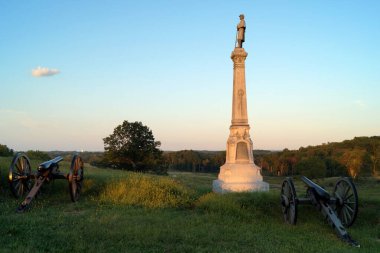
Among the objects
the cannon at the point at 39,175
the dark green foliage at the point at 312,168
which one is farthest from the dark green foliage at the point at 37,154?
the dark green foliage at the point at 312,168

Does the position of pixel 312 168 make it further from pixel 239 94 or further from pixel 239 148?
pixel 239 94

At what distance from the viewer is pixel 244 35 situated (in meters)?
16.4

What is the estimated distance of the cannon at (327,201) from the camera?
28.4 ft

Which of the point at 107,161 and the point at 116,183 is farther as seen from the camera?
the point at 107,161

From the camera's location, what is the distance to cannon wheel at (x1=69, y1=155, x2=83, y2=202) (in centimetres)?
1069

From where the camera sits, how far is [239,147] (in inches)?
610

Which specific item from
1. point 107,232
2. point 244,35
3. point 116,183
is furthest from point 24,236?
point 244,35

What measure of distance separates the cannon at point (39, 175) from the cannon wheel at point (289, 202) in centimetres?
585

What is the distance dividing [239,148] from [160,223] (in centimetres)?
776

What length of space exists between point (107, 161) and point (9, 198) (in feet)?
89.1

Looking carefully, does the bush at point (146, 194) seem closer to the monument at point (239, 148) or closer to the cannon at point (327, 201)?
the monument at point (239, 148)

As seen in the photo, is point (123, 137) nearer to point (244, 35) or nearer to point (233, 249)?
point (244, 35)

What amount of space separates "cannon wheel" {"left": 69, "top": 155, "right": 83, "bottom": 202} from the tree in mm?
25066

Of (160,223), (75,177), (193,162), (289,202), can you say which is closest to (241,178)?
(289,202)
